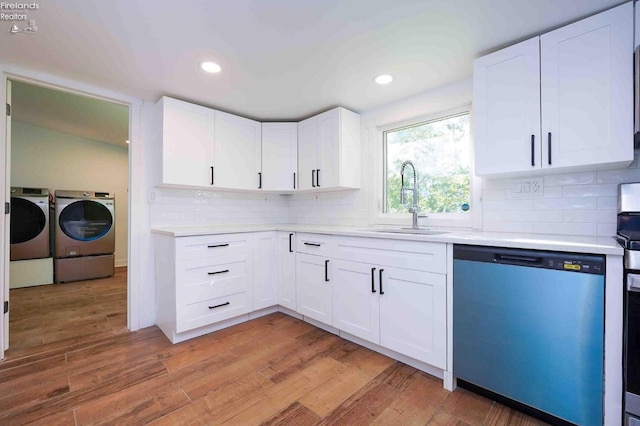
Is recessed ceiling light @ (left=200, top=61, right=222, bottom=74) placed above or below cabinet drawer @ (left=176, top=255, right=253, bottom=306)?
above

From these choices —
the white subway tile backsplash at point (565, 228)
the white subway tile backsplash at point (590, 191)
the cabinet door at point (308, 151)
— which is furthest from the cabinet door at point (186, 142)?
the white subway tile backsplash at point (590, 191)

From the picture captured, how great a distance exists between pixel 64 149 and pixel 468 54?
606 cm

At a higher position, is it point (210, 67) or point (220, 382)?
point (210, 67)

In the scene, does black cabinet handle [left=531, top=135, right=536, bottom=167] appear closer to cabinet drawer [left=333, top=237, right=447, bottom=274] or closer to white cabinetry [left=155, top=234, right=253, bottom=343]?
cabinet drawer [left=333, top=237, right=447, bottom=274]

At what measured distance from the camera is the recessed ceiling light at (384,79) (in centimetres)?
221

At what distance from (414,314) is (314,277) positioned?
97 cm

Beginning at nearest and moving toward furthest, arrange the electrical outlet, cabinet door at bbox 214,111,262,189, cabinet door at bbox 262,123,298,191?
1. the electrical outlet
2. cabinet door at bbox 214,111,262,189
3. cabinet door at bbox 262,123,298,191

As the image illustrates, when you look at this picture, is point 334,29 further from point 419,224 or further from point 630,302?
point 630,302

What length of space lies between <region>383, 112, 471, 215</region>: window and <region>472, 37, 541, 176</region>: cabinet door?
49 centimetres

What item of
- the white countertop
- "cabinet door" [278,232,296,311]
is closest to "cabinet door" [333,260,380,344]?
the white countertop

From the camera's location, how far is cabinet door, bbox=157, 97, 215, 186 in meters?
2.53

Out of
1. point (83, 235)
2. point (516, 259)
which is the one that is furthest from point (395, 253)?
point (83, 235)

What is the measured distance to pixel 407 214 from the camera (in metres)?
2.70

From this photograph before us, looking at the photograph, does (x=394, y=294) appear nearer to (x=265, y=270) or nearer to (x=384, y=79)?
(x=265, y=270)
